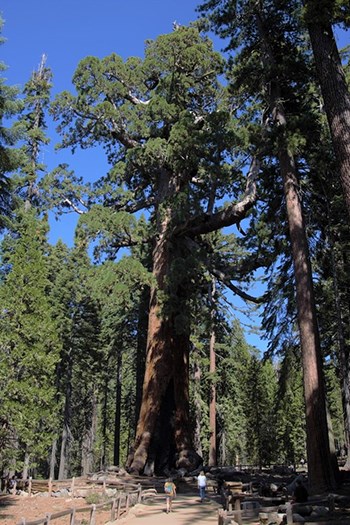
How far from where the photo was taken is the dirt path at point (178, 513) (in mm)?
10945

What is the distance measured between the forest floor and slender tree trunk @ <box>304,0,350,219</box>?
6.01m

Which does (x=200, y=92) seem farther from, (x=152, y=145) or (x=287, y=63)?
(x=287, y=63)

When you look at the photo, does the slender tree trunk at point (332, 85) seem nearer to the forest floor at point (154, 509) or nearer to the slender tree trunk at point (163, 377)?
the forest floor at point (154, 509)

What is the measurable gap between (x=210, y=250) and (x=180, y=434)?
8.37 metres

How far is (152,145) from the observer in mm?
18266

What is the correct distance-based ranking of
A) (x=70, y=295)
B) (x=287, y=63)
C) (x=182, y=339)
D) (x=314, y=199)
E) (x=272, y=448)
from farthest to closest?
(x=272, y=448) < (x=70, y=295) < (x=182, y=339) < (x=314, y=199) < (x=287, y=63)

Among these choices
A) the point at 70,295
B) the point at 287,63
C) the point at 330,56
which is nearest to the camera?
the point at 330,56

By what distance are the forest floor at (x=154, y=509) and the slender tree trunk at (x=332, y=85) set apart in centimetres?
601

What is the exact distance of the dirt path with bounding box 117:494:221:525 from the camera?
1095 cm

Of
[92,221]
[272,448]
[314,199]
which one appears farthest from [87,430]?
[314,199]

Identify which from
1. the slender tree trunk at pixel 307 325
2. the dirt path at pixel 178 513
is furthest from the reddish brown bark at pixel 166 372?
the slender tree trunk at pixel 307 325

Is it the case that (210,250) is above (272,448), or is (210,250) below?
above

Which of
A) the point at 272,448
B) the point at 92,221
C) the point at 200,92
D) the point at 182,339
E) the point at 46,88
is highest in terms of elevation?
→ the point at 46,88

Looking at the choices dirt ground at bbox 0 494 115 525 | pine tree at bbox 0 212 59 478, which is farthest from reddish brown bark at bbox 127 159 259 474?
pine tree at bbox 0 212 59 478
